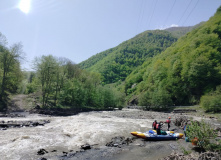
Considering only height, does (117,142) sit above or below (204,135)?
below

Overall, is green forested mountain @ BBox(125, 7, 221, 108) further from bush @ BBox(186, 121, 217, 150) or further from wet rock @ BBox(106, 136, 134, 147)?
bush @ BBox(186, 121, 217, 150)

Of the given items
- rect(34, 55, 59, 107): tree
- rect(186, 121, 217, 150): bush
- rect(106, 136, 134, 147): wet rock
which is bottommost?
rect(106, 136, 134, 147): wet rock

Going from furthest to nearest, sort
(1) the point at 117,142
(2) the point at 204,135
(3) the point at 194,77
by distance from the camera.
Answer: (3) the point at 194,77 → (1) the point at 117,142 → (2) the point at 204,135

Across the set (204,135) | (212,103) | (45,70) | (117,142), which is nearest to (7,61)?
(45,70)

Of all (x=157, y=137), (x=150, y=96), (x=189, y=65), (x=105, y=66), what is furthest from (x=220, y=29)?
(x=105, y=66)

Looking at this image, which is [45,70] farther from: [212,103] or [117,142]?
[212,103]

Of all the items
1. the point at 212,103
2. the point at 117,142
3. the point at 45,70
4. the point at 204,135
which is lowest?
the point at 117,142

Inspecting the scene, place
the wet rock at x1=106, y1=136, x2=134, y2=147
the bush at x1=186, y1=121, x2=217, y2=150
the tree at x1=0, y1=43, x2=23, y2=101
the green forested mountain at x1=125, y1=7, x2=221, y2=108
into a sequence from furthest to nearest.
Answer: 1. the green forested mountain at x1=125, y1=7, x2=221, y2=108
2. the tree at x1=0, y1=43, x2=23, y2=101
3. the wet rock at x1=106, y1=136, x2=134, y2=147
4. the bush at x1=186, y1=121, x2=217, y2=150

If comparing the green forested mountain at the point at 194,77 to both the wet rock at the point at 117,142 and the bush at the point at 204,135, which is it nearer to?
the wet rock at the point at 117,142

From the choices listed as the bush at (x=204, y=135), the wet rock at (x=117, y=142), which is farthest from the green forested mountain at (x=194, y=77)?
the bush at (x=204, y=135)

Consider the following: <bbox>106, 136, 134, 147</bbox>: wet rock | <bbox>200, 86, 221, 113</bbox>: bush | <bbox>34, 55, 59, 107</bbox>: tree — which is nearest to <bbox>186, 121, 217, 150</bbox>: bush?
<bbox>106, 136, 134, 147</bbox>: wet rock

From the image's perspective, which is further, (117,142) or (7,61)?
(7,61)

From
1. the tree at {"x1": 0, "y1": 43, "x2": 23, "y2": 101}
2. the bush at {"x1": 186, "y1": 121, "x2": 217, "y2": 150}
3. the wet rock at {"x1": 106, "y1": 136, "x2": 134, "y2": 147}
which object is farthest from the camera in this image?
the tree at {"x1": 0, "y1": 43, "x2": 23, "y2": 101}

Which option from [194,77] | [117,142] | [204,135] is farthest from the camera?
[194,77]
